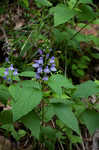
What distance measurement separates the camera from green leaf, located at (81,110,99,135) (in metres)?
1.41

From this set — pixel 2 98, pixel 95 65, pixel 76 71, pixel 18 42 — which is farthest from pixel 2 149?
pixel 95 65

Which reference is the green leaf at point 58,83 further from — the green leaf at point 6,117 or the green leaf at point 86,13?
the green leaf at point 86,13

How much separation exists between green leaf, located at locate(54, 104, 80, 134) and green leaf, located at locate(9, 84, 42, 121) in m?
0.17

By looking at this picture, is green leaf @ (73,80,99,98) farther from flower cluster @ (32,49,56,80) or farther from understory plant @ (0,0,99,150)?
flower cluster @ (32,49,56,80)

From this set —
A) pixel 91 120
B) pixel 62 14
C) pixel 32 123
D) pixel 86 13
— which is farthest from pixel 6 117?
pixel 86 13

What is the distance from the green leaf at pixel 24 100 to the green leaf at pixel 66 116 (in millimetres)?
173

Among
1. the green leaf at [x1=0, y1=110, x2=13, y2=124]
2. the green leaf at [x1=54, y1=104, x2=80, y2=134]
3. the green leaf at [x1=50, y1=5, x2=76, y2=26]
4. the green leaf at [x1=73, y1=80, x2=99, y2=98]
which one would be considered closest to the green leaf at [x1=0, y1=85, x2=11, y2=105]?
the green leaf at [x1=0, y1=110, x2=13, y2=124]

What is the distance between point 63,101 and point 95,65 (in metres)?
2.19

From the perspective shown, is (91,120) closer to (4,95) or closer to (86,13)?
(4,95)

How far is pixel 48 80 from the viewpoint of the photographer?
1.39m

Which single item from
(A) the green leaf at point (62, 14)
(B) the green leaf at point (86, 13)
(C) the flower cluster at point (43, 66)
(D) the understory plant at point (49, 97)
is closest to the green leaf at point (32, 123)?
(D) the understory plant at point (49, 97)

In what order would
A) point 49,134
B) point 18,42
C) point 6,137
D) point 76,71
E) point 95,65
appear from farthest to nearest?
point 95,65, point 76,71, point 18,42, point 6,137, point 49,134

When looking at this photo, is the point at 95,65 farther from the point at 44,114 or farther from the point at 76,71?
the point at 44,114

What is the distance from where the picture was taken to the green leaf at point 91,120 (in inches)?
55.4
